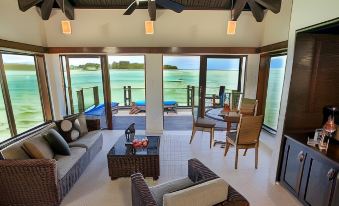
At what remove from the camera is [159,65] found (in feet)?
14.3

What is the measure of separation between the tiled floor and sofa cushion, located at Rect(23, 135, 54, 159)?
62 centimetres

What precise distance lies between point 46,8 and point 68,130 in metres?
2.59

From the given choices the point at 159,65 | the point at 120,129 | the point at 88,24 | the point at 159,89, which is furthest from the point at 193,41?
the point at 120,129

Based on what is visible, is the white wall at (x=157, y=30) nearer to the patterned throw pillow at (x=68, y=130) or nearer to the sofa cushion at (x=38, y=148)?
the patterned throw pillow at (x=68, y=130)

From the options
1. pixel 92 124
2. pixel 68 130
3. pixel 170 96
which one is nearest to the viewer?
pixel 68 130

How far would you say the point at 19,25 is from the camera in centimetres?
347

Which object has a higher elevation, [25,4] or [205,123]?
[25,4]

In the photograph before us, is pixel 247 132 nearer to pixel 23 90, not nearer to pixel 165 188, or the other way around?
pixel 165 188

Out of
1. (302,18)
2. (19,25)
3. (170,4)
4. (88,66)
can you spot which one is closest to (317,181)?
(302,18)

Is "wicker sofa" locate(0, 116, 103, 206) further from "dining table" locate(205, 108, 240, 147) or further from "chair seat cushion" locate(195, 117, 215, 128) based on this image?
"dining table" locate(205, 108, 240, 147)

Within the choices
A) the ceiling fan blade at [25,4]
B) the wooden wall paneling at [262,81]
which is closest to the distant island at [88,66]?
the ceiling fan blade at [25,4]

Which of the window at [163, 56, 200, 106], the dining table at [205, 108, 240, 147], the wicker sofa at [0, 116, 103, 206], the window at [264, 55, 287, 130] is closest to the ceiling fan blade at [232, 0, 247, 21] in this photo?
the window at [264, 55, 287, 130]

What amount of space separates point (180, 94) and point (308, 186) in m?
5.35

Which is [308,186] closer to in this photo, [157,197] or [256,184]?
[256,184]
